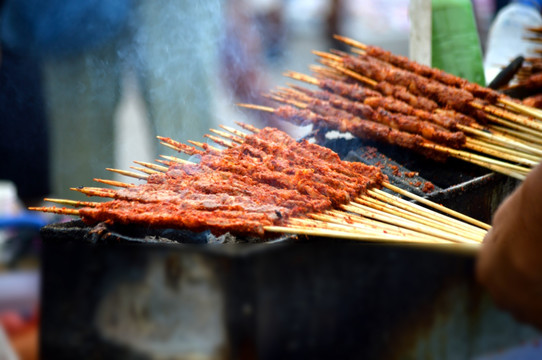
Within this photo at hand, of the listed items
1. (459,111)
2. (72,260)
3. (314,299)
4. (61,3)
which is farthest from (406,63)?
(72,260)

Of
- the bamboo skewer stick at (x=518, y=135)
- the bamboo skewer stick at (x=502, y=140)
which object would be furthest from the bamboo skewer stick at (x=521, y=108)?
the bamboo skewer stick at (x=502, y=140)

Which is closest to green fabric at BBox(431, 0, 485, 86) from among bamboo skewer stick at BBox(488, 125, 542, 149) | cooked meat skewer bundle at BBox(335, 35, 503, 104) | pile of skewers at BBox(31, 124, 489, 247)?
cooked meat skewer bundle at BBox(335, 35, 503, 104)

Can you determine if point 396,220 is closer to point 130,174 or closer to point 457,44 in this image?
point 130,174

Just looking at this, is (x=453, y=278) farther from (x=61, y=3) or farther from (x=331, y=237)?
(x=61, y=3)

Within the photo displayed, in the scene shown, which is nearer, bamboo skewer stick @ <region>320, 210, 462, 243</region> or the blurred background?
bamboo skewer stick @ <region>320, 210, 462, 243</region>

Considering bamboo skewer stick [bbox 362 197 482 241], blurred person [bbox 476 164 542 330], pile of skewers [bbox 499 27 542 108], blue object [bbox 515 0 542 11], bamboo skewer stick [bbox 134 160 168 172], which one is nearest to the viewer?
blurred person [bbox 476 164 542 330]

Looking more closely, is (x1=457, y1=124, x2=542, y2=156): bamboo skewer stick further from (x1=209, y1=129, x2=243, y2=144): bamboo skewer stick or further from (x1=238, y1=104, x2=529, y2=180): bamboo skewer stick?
(x1=209, y1=129, x2=243, y2=144): bamboo skewer stick
